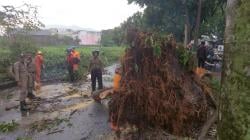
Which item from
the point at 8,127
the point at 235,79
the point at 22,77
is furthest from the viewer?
the point at 22,77

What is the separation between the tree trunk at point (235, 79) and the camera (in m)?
1.52

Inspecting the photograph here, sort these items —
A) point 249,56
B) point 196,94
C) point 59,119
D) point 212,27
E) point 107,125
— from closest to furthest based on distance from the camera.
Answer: point 249,56
point 196,94
point 107,125
point 59,119
point 212,27

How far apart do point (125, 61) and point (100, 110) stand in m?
3.42

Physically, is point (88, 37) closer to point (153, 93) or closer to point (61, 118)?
point (61, 118)

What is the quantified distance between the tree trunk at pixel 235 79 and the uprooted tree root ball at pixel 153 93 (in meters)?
6.09

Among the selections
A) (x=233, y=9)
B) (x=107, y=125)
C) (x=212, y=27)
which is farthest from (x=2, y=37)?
(x=212, y=27)

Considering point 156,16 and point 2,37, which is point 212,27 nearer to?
point 156,16

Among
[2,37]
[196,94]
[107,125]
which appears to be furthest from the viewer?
[2,37]

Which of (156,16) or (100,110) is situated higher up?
(156,16)

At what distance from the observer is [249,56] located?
4.96 feet

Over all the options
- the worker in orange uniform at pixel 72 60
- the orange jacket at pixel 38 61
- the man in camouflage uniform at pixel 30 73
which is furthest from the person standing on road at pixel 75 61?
the man in camouflage uniform at pixel 30 73

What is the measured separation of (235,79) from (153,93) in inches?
245

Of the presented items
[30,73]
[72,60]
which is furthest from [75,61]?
[30,73]

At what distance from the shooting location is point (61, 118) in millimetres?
10492
